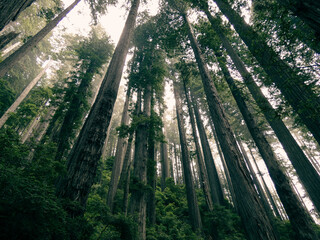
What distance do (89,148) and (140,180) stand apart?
427 centimetres

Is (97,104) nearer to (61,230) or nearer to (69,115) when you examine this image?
(61,230)

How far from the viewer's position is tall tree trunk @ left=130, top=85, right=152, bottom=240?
17.2ft

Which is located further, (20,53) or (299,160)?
(20,53)

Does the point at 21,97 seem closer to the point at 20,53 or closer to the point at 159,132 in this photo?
the point at 20,53

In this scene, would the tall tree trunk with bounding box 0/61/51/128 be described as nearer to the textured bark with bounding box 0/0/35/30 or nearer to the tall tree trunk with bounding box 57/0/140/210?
the textured bark with bounding box 0/0/35/30

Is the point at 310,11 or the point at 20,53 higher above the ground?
the point at 20,53

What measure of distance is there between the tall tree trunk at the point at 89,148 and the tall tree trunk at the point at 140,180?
12.1 ft

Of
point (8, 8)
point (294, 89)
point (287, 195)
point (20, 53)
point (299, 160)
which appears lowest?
point (287, 195)

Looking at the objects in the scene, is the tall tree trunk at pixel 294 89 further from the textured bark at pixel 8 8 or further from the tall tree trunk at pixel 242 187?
the textured bark at pixel 8 8

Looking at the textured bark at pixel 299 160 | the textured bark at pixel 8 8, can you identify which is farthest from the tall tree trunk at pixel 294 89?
the textured bark at pixel 8 8

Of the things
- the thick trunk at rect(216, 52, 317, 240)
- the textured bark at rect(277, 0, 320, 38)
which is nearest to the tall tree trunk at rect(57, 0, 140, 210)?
the textured bark at rect(277, 0, 320, 38)

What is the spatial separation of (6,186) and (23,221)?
0.74 m

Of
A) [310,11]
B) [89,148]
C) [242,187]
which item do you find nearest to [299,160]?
[242,187]

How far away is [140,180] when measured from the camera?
607cm
